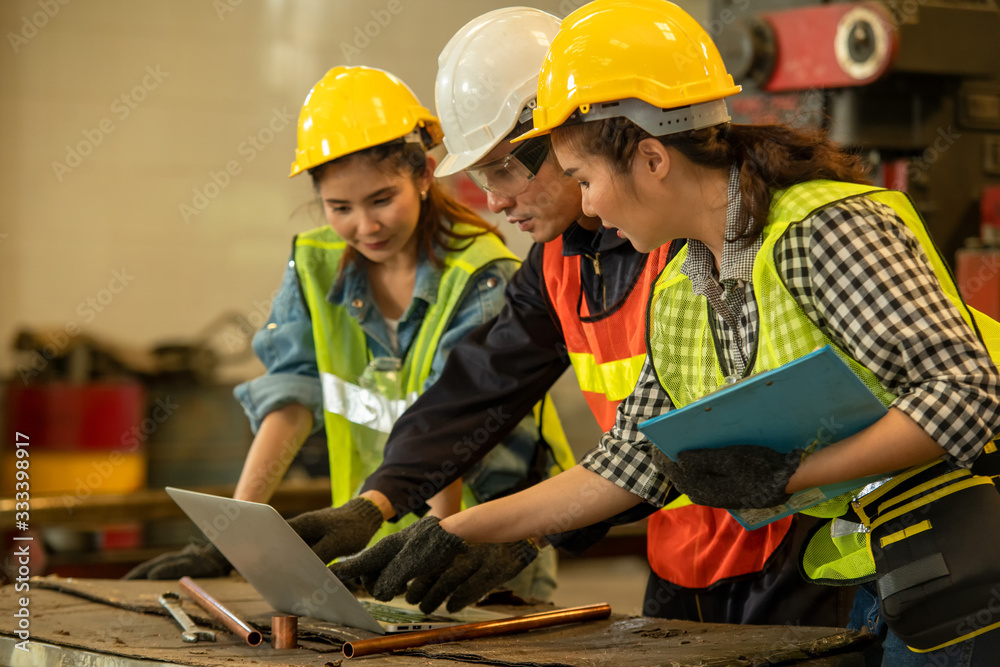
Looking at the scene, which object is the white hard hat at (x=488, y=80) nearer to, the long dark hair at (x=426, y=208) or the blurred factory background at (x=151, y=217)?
Answer: the long dark hair at (x=426, y=208)

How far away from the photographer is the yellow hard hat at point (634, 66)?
1.43 metres

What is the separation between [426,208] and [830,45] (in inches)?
52.0

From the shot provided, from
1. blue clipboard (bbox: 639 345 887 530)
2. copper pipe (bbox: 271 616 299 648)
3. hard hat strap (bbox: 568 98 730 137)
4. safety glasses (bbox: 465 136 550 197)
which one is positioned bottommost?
copper pipe (bbox: 271 616 299 648)

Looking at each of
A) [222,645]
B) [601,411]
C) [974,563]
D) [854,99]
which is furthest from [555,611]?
[854,99]

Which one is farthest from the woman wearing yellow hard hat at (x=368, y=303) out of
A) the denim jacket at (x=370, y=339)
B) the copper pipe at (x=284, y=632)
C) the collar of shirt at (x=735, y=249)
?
the collar of shirt at (x=735, y=249)

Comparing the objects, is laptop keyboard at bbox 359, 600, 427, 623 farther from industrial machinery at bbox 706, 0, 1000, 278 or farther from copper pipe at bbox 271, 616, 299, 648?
industrial machinery at bbox 706, 0, 1000, 278

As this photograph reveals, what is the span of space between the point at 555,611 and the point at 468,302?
76 centimetres

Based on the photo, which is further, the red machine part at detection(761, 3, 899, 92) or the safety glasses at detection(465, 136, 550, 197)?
the red machine part at detection(761, 3, 899, 92)

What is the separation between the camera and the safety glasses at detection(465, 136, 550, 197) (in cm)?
188

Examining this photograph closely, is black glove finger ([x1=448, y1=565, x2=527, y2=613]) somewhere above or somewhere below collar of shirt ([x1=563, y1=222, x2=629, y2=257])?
below

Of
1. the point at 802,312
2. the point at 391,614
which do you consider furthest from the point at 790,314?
the point at 391,614

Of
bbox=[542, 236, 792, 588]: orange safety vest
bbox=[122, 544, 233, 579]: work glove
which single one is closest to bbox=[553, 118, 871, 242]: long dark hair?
bbox=[542, 236, 792, 588]: orange safety vest

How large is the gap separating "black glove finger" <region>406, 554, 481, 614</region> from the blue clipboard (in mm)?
590

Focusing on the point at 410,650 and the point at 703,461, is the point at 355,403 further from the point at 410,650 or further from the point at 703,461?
the point at 703,461
